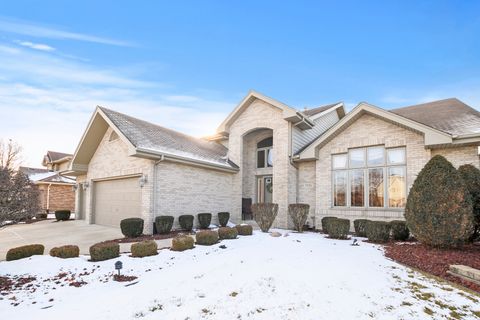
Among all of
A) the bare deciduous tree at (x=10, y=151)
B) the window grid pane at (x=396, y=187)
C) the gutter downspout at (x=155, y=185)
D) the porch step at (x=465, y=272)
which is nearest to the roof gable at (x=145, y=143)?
the gutter downspout at (x=155, y=185)

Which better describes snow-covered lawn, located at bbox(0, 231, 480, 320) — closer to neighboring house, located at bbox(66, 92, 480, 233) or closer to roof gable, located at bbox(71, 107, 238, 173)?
neighboring house, located at bbox(66, 92, 480, 233)

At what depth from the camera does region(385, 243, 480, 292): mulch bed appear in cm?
591

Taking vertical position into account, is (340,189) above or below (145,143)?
below

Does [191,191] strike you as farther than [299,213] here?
Yes

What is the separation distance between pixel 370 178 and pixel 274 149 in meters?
5.00

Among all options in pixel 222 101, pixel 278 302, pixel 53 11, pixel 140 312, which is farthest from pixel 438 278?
pixel 222 101

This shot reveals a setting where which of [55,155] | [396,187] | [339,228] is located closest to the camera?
[339,228]

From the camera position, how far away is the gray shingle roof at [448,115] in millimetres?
10657

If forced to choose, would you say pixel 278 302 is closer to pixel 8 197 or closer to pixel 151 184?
pixel 8 197

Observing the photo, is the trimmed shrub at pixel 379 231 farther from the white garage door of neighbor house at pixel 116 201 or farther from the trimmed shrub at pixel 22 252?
the trimmed shrub at pixel 22 252

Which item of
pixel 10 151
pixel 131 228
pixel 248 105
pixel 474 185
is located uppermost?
pixel 248 105

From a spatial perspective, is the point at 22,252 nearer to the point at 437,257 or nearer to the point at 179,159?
the point at 179,159

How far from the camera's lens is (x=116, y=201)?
48.2ft

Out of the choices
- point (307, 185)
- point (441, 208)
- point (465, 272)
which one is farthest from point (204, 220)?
point (465, 272)
